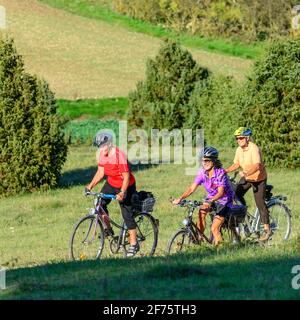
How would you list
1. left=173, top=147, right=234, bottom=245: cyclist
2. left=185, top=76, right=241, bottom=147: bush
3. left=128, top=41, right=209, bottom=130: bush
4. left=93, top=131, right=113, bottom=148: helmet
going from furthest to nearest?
1. left=128, top=41, right=209, bottom=130: bush
2. left=185, top=76, right=241, bottom=147: bush
3. left=93, top=131, right=113, bottom=148: helmet
4. left=173, top=147, right=234, bottom=245: cyclist

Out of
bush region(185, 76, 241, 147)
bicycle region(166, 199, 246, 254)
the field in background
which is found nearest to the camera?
bicycle region(166, 199, 246, 254)

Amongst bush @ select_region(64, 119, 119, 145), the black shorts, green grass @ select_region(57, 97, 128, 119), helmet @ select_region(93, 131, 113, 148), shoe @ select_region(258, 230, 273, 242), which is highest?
helmet @ select_region(93, 131, 113, 148)

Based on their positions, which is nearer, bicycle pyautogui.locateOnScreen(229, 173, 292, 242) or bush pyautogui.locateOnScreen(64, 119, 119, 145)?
bicycle pyautogui.locateOnScreen(229, 173, 292, 242)

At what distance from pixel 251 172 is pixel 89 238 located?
2.92 m

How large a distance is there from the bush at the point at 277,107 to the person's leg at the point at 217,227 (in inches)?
697

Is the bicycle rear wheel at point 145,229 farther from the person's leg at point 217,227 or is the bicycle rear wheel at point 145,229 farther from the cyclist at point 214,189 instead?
the person's leg at point 217,227

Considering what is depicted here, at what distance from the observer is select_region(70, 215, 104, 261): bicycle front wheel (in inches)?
586

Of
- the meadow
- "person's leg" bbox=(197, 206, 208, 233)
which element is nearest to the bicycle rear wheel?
the meadow

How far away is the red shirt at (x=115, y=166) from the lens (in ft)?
48.6

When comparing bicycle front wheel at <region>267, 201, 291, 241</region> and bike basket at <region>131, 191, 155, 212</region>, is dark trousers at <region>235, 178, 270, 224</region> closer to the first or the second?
bicycle front wheel at <region>267, 201, 291, 241</region>

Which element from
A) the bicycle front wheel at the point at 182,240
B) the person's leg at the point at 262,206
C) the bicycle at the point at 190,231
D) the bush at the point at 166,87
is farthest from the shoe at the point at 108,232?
the bush at the point at 166,87

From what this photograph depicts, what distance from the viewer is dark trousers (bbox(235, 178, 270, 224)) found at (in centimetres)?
1620

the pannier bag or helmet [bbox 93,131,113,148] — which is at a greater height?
helmet [bbox 93,131,113,148]

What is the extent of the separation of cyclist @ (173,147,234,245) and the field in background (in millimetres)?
41057
